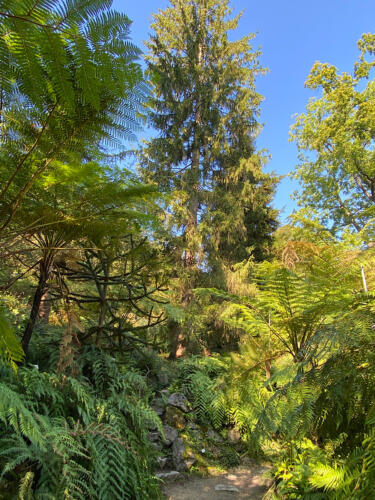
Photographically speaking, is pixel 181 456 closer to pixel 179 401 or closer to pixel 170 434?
pixel 170 434

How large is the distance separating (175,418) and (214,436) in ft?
2.38

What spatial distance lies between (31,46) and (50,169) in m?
0.82

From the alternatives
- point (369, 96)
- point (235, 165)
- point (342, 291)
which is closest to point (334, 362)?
point (342, 291)

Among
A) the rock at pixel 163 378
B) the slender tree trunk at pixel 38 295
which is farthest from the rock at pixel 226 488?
the slender tree trunk at pixel 38 295

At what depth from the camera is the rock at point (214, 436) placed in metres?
4.44

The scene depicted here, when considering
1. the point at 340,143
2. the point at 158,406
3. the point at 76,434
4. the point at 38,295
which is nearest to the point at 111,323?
the point at 38,295

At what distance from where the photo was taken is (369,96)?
11.8 m

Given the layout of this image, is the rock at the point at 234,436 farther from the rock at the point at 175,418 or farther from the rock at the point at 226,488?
the rock at the point at 226,488

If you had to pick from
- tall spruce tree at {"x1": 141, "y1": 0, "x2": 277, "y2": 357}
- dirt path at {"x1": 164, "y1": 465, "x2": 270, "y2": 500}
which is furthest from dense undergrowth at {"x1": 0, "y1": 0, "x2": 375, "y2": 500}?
tall spruce tree at {"x1": 141, "y1": 0, "x2": 277, "y2": 357}

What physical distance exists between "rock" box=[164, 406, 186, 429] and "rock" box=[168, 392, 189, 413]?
0.06 m

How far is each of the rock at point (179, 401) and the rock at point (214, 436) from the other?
1.56 feet

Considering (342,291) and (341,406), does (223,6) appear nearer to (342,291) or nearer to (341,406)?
(342,291)

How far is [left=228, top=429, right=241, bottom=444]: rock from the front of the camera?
14.8ft

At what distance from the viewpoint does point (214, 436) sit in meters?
4.50
